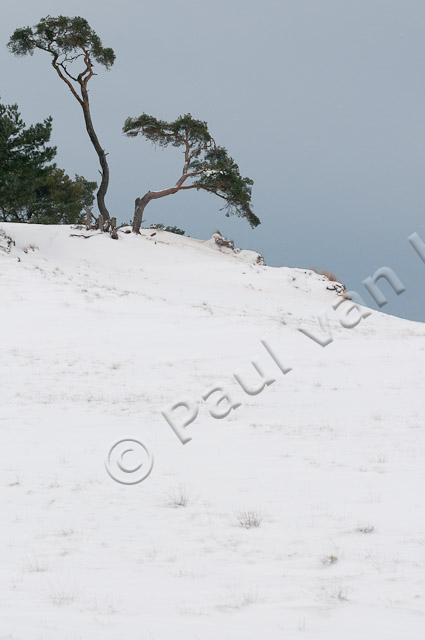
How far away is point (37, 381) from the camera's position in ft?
39.7

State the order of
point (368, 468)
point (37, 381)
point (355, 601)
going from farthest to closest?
point (37, 381), point (368, 468), point (355, 601)

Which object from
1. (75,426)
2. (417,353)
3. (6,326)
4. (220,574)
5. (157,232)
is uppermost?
(157,232)

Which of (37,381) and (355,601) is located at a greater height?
(37,381)

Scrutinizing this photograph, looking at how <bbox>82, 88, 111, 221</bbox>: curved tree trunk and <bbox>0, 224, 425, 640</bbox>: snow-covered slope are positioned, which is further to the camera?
<bbox>82, 88, 111, 221</bbox>: curved tree trunk

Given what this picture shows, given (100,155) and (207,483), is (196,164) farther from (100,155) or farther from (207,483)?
(207,483)

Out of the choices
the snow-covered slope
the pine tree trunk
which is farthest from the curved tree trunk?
the snow-covered slope

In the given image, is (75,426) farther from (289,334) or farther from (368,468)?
(289,334)

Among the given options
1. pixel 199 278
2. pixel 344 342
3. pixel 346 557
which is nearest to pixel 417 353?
pixel 344 342

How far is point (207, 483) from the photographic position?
746 cm

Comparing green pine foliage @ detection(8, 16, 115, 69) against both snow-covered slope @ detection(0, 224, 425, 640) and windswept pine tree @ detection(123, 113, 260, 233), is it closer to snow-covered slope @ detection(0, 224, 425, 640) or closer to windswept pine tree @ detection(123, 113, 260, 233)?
windswept pine tree @ detection(123, 113, 260, 233)

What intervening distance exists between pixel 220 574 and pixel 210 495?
184 centimetres

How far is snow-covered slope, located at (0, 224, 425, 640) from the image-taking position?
468 cm

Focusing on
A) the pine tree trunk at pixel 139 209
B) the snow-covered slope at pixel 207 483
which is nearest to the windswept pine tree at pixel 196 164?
the pine tree trunk at pixel 139 209

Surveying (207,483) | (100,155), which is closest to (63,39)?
(100,155)
